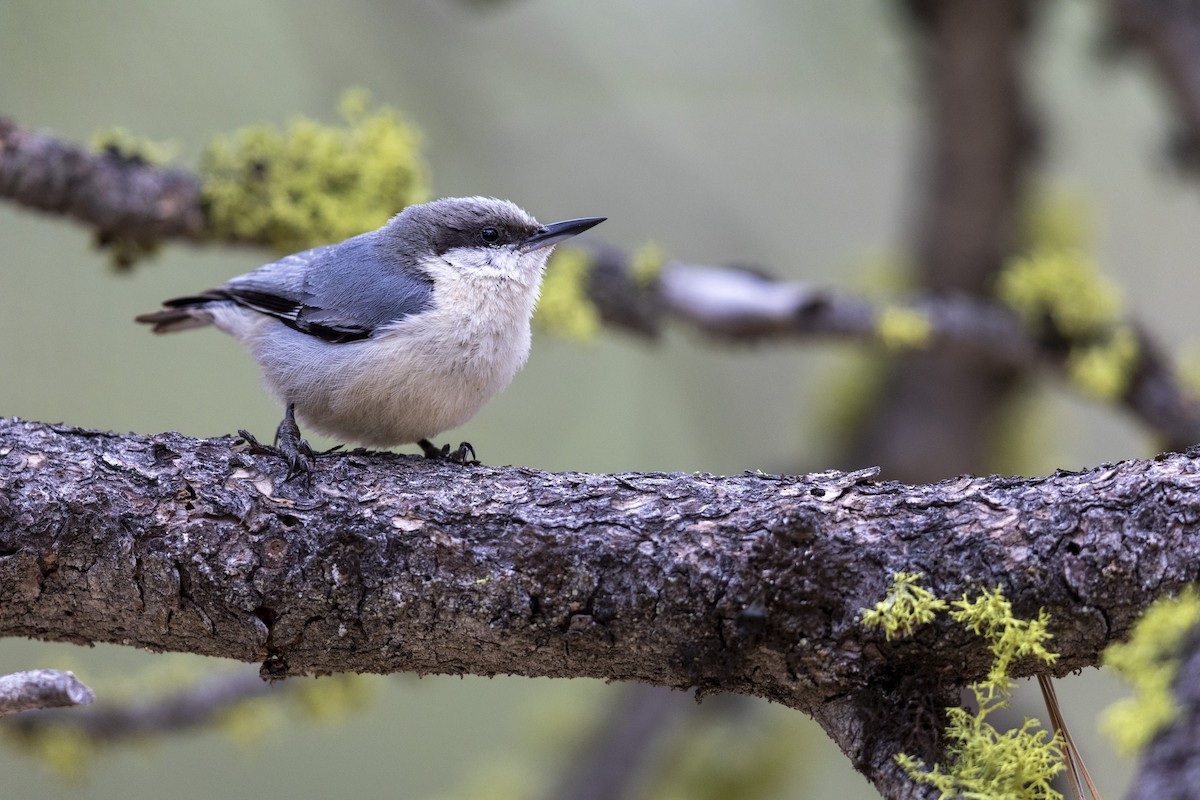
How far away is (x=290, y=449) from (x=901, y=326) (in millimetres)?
2261

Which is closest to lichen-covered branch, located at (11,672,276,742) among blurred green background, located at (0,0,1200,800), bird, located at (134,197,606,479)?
blurred green background, located at (0,0,1200,800)

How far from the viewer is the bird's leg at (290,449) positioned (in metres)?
2.17

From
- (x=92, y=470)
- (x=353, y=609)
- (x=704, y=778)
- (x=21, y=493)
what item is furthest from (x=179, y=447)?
(x=704, y=778)

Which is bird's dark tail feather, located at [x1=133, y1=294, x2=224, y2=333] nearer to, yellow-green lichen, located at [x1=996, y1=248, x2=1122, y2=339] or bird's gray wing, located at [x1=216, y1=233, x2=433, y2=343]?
bird's gray wing, located at [x1=216, y1=233, x2=433, y2=343]

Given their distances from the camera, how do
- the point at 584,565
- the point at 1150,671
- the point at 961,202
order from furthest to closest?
the point at 961,202 < the point at 584,565 < the point at 1150,671

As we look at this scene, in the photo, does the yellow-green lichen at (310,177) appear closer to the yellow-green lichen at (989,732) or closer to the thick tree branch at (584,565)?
the thick tree branch at (584,565)

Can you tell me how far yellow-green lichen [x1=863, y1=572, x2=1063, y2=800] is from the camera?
1636mm

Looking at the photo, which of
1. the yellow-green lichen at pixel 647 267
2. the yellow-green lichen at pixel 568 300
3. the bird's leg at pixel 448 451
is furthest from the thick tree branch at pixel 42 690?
the yellow-green lichen at pixel 647 267

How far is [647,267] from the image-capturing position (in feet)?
12.3

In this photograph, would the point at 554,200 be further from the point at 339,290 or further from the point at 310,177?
the point at 339,290

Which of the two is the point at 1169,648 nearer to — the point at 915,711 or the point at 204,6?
the point at 915,711

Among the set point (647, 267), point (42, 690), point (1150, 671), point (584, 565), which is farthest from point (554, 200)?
point (1150, 671)

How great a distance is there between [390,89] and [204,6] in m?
0.98

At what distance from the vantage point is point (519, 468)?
2.22m
